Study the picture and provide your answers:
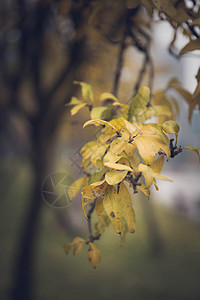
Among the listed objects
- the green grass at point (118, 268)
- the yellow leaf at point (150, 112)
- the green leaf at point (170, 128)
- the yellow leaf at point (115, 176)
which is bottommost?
the green grass at point (118, 268)

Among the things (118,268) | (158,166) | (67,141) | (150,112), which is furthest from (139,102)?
(118,268)

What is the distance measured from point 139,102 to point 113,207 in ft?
0.89

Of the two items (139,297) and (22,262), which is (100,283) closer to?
(139,297)

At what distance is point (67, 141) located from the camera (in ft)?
9.36

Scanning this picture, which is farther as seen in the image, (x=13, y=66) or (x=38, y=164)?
(x=13, y=66)

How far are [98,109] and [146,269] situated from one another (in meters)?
3.01

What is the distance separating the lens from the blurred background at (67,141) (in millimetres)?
1402

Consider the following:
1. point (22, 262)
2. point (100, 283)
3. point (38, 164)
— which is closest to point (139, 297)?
point (100, 283)

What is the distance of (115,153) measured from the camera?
48cm

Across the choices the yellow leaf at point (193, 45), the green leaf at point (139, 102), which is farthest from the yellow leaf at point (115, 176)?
the yellow leaf at point (193, 45)

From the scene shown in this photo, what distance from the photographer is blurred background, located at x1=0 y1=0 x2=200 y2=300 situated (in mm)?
1402

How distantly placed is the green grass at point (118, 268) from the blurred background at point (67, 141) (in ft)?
0.04

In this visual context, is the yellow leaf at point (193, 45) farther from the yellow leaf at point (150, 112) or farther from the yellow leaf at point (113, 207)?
the yellow leaf at point (113, 207)

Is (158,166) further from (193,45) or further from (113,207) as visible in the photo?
(193,45)
